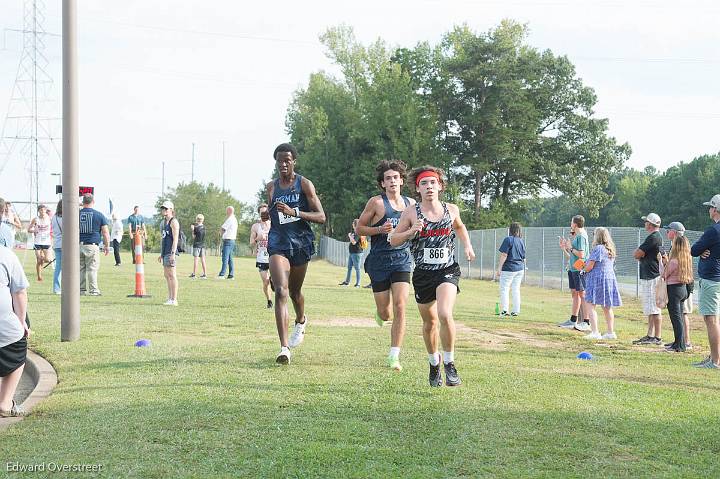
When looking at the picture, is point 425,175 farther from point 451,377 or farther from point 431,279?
point 451,377

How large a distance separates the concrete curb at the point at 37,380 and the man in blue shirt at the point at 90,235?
803 cm

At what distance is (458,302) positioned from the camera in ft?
69.7

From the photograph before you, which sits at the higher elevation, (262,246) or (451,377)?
(262,246)

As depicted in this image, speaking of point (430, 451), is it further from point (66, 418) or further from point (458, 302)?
point (458, 302)

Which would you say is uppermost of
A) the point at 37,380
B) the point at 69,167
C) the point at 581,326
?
the point at 69,167

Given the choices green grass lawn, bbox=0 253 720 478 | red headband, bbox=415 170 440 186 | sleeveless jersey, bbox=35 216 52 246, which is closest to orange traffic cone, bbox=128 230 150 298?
sleeveless jersey, bbox=35 216 52 246

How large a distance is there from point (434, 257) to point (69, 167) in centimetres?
526

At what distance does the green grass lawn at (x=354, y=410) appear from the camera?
5.26 metres

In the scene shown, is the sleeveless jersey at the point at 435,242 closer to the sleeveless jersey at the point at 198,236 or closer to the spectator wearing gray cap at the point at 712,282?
the spectator wearing gray cap at the point at 712,282

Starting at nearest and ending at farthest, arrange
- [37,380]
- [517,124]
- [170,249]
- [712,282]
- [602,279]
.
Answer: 1. [37,380]
2. [712,282]
3. [602,279]
4. [170,249]
5. [517,124]

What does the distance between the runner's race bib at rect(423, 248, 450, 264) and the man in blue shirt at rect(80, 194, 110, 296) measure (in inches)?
460

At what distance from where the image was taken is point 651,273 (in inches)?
522

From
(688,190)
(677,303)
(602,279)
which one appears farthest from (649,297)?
(688,190)

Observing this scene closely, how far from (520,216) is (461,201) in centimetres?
681
